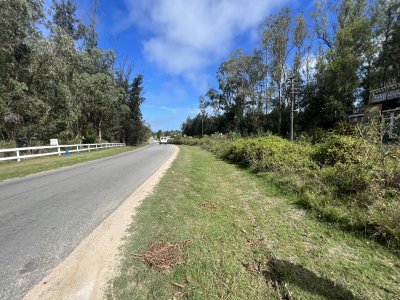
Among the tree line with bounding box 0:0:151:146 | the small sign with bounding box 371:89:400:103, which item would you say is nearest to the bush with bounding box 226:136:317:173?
the small sign with bounding box 371:89:400:103

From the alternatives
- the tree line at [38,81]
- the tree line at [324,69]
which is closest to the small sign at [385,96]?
the tree line at [324,69]

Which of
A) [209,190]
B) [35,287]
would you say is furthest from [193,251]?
[209,190]

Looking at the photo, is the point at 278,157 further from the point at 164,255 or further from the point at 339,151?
the point at 164,255

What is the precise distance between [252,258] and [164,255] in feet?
3.92

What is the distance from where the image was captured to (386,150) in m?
5.18

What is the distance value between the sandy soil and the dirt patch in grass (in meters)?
0.42

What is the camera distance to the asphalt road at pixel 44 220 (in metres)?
2.76

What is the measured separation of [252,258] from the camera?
3.04 meters

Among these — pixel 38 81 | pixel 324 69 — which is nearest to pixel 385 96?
pixel 324 69

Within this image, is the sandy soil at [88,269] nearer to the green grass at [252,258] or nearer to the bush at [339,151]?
the green grass at [252,258]

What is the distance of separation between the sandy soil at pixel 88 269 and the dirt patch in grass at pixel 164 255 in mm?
421

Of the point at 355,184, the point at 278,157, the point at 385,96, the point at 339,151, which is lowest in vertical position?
the point at 355,184

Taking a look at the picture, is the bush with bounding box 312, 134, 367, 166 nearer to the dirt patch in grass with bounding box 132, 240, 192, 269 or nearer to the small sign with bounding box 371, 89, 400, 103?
the dirt patch in grass with bounding box 132, 240, 192, 269

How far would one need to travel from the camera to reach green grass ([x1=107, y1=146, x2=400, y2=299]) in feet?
7.97
